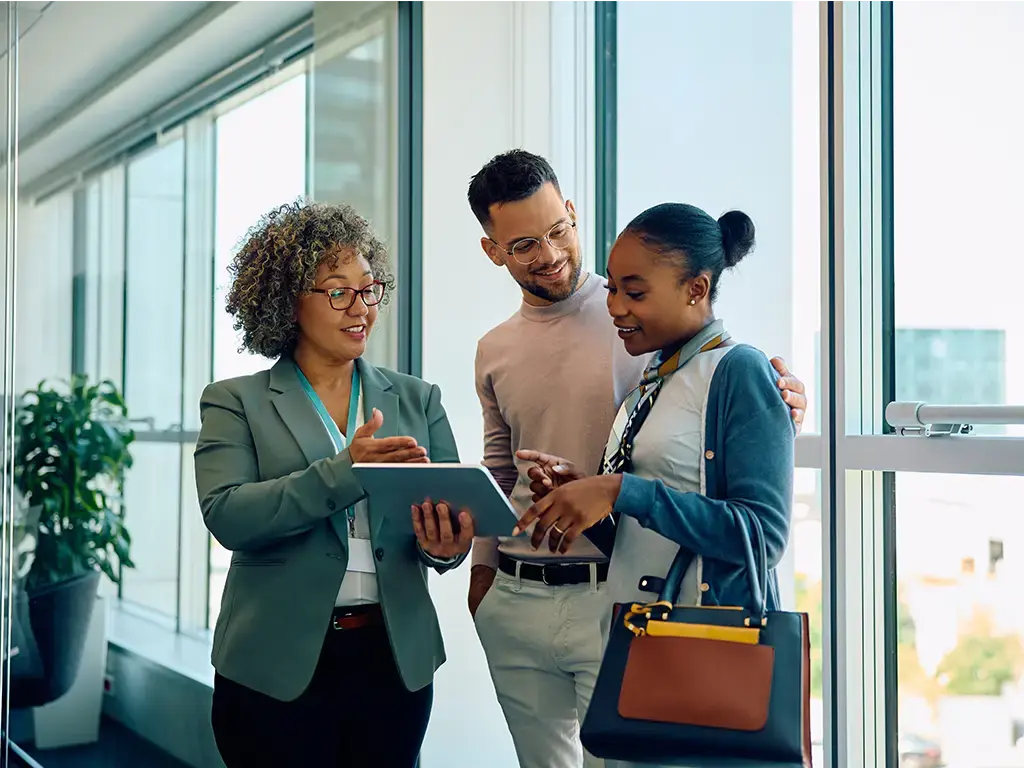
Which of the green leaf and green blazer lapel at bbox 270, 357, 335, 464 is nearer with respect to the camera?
green blazer lapel at bbox 270, 357, 335, 464

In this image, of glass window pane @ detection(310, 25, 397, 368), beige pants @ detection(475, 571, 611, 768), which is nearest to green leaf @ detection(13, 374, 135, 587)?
glass window pane @ detection(310, 25, 397, 368)

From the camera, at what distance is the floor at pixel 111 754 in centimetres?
253

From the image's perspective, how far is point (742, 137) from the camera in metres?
2.55

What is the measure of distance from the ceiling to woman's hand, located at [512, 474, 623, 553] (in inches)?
67.4

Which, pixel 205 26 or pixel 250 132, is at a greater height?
pixel 205 26

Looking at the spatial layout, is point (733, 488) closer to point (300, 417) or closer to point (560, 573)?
point (560, 573)

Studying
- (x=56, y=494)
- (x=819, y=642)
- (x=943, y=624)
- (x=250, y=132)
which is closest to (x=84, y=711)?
(x=56, y=494)

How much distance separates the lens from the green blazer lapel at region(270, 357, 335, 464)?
1.76 meters

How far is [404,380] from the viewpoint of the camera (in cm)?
190

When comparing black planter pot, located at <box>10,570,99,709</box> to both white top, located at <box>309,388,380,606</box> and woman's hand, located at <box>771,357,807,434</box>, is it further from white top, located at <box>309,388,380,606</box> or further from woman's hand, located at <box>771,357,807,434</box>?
woman's hand, located at <box>771,357,807,434</box>

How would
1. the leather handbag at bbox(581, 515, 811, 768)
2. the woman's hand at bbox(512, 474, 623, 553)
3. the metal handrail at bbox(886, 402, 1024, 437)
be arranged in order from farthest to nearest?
the metal handrail at bbox(886, 402, 1024, 437)
the woman's hand at bbox(512, 474, 623, 553)
the leather handbag at bbox(581, 515, 811, 768)

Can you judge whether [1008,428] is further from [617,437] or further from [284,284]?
[284,284]

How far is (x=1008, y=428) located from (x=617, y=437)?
0.72 metres

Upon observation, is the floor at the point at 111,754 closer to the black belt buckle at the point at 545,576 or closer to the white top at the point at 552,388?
the white top at the point at 552,388
